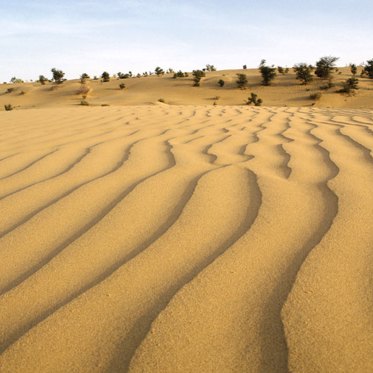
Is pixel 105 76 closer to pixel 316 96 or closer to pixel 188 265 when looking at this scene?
pixel 316 96

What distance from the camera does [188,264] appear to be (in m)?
1.19

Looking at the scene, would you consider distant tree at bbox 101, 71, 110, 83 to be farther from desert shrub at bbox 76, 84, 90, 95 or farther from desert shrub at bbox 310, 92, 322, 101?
desert shrub at bbox 310, 92, 322, 101

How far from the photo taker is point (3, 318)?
98 centimetres

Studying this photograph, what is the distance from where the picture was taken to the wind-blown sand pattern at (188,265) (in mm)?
853

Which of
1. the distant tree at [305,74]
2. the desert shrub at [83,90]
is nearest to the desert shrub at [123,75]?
the desert shrub at [83,90]

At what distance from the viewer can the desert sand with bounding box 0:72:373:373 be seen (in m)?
0.85

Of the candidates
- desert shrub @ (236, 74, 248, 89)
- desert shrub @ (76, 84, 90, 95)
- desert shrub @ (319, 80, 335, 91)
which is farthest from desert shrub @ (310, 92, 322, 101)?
desert shrub @ (76, 84, 90, 95)

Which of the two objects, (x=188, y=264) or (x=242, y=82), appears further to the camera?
(x=242, y=82)

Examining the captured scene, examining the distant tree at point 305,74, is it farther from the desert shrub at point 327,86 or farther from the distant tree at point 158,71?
the distant tree at point 158,71

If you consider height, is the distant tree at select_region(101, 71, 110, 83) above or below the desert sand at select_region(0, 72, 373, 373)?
below

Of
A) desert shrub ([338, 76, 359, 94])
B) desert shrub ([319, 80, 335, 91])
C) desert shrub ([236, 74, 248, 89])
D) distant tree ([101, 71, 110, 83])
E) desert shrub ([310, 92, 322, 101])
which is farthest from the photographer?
distant tree ([101, 71, 110, 83])

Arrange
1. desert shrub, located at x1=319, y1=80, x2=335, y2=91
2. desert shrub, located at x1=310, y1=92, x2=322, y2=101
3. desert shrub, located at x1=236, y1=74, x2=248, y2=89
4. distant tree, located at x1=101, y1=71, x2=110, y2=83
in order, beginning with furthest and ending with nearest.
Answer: distant tree, located at x1=101, y1=71, x2=110, y2=83 < desert shrub, located at x1=236, y1=74, x2=248, y2=89 < desert shrub, located at x1=319, y1=80, x2=335, y2=91 < desert shrub, located at x1=310, y1=92, x2=322, y2=101

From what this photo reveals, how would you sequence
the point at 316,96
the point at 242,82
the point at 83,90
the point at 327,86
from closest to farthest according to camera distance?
1. the point at 316,96
2. the point at 327,86
3. the point at 242,82
4. the point at 83,90

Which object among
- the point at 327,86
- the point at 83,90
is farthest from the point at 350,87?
the point at 83,90
